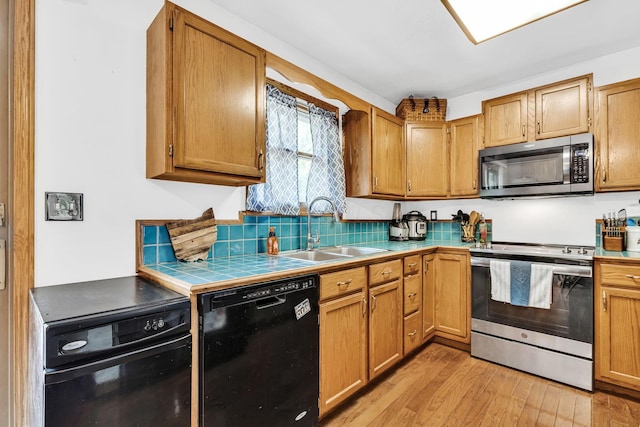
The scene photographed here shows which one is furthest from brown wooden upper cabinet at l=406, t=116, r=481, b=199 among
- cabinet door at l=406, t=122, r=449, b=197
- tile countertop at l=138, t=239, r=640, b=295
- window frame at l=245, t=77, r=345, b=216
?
tile countertop at l=138, t=239, r=640, b=295

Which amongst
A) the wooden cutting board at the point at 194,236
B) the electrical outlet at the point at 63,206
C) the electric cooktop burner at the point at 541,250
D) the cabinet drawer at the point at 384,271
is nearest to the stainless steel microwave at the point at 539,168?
the electric cooktop burner at the point at 541,250

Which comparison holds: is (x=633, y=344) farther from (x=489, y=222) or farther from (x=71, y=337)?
(x=71, y=337)

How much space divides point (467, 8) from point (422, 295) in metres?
2.07

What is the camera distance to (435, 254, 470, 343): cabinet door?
8.75ft

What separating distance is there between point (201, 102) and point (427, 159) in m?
2.35

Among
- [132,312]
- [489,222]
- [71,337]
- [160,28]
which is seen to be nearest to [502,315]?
[489,222]

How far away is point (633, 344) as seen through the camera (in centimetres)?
198

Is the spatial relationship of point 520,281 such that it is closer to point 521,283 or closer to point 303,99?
point 521,283

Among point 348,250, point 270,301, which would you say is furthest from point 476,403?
point 270,301

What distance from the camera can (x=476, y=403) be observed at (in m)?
1.95

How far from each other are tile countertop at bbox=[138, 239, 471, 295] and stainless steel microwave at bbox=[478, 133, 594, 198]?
156 cm

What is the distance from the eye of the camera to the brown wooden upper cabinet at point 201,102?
1.45m

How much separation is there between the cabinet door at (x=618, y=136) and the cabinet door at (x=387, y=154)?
1.51m

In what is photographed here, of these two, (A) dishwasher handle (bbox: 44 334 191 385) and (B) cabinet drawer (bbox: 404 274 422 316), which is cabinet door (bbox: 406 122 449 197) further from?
(A) dishwasher handle (bbox: 44 334 191 385)
